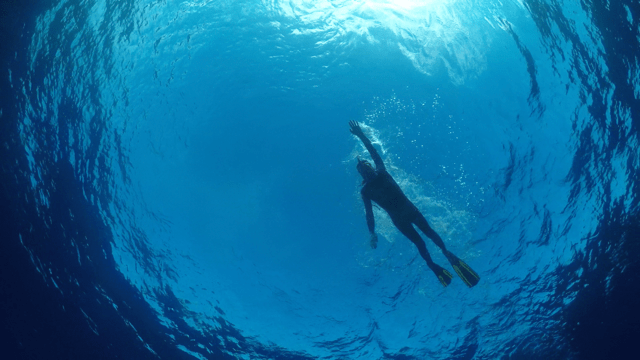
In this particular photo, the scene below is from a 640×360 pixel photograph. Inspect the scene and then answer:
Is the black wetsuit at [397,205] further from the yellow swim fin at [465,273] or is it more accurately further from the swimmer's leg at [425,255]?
the yellow swim fin at [465,273]

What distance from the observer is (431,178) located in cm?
1306

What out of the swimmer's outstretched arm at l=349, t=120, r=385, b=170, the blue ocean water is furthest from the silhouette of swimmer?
the blue ocean water

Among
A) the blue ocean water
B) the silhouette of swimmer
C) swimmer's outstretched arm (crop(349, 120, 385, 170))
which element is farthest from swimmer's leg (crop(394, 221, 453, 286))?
the blue ocean water

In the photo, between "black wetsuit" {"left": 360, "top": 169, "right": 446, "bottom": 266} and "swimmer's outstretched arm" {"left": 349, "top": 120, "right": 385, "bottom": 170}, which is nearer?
"swimmer's outstretched arm" {"left": 349, "top": 120, "right": 385, "bottom": 170}

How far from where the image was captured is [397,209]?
29.0 ft

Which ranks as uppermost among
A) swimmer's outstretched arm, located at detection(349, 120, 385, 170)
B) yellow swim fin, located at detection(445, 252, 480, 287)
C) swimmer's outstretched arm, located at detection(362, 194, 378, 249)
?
swimmer's outstretched arm, located at detection(349, 120, 385, 170)

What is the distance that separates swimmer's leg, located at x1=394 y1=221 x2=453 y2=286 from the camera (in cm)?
827

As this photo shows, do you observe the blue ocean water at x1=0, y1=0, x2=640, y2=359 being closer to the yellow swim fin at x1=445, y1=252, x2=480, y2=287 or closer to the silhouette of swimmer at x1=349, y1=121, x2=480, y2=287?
the silhouette of swimmer at x1=349, y1=121, x2=480, y2=287

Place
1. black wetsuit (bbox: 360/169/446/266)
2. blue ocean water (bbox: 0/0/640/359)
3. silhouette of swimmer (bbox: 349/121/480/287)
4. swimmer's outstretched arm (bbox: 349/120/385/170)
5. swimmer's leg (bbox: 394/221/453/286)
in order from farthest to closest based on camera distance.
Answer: blue ocean water (bbox: 0/0/640/359), black wetsuit (bbox: 360/169/446/266), swimmer's leg (bbox: 394/221/453/286), silhouette of swimmer (bbox: 349/121/480/287), swimmer's outstretched arm (bbox: 349/120/385/170)

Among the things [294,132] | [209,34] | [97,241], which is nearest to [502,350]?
[294,132]

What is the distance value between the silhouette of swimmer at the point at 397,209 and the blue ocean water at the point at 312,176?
4.36 m

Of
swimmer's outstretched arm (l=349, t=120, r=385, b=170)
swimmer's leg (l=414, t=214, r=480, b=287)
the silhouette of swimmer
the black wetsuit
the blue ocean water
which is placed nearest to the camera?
swimmer's outstretched arm (l=349, t=120, r=385, b=170)

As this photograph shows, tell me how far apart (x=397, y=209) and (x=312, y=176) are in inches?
255

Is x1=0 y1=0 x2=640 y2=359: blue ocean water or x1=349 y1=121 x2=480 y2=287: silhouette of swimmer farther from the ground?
x1=0 y1=0 x2=640 y2=359: blue ocean water
